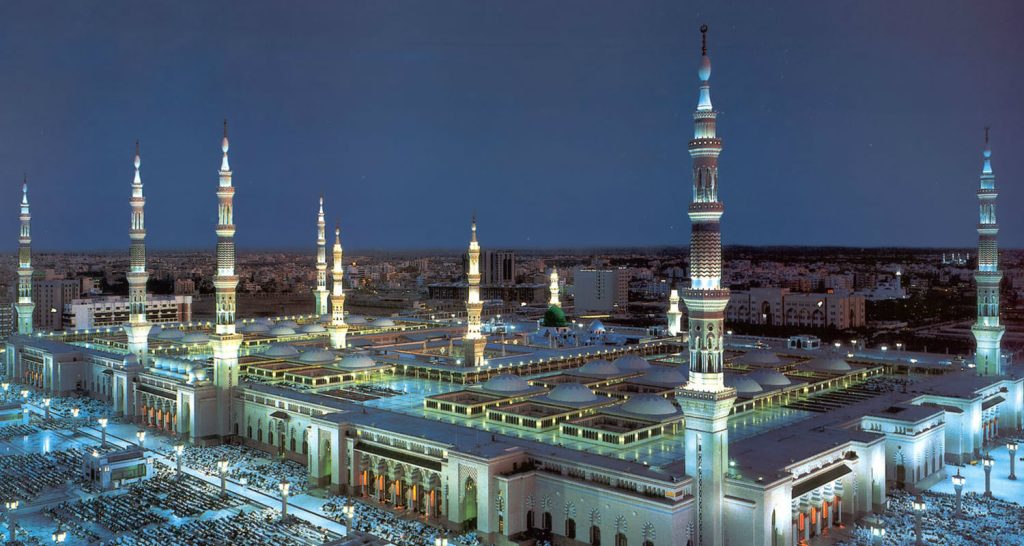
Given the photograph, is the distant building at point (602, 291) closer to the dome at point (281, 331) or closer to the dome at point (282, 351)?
the dome at point (281, 331)

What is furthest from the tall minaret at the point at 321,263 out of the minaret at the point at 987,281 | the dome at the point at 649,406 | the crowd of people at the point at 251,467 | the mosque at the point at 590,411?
the minaret at the point at 987,281

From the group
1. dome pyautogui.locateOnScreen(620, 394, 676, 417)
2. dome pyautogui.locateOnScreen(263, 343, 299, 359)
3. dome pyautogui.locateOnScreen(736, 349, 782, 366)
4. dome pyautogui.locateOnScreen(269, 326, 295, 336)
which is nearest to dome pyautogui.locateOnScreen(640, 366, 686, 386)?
dome pyautogui.locateOnScreen(620, 394, 676, 417)

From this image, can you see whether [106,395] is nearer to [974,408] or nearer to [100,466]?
[100,466]

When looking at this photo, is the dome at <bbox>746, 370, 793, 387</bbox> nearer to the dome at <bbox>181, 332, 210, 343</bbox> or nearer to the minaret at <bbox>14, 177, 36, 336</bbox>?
the dome at <bbox>181, 332, 210, 343</bbox>

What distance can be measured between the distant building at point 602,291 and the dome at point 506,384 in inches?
3070

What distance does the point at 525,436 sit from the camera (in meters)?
29.2

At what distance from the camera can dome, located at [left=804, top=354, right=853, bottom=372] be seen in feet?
133

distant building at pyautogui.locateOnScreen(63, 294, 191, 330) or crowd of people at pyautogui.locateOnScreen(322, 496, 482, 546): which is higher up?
distant building at pyautogui.locateOnScreen(63, 294, 191, 330)

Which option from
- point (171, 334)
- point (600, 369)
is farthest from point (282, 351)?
point (600, 369)

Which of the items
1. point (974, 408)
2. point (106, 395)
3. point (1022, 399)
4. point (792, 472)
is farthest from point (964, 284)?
point (106, 395)

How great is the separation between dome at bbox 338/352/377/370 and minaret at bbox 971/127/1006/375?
30486 mm

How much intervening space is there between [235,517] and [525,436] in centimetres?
1047

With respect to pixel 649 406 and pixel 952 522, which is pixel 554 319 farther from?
pixel 952 522

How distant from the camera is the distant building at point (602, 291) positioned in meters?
114
